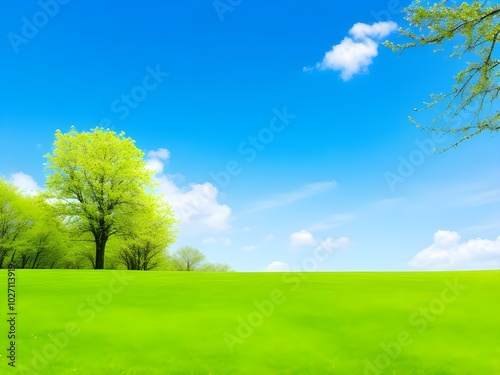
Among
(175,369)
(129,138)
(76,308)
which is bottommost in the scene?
(175,369)

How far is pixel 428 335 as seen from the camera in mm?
14797

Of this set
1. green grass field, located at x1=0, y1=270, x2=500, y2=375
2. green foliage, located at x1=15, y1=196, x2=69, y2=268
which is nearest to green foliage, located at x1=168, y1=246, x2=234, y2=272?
green foliage, located at x1=15, y1=196, x2=69, y2=268

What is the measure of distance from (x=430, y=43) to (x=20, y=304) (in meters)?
18.1

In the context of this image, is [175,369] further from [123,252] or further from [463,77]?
[123,252]

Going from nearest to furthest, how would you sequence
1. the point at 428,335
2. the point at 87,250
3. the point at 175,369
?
1. the point at 175,369
2. the point at 428,335
3. the point at 87,250

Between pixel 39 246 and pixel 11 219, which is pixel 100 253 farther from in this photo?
pixel 11 219

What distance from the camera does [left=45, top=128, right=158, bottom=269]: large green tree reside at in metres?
47.3

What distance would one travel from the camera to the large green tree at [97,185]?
4728 centimetres

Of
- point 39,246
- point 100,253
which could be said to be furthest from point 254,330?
point 39,246

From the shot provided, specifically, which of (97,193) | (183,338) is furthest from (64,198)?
(183,338)

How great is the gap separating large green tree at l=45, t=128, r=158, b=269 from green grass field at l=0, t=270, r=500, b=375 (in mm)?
25897

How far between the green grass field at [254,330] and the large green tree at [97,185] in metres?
25.9

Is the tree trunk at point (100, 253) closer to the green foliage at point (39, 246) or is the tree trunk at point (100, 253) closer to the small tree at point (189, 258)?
the green foliage at point (39, 246)

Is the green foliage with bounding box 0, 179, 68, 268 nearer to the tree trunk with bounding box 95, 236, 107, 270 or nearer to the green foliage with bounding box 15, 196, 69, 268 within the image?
the green foliage with bounding box 15, 196, 69, 268
